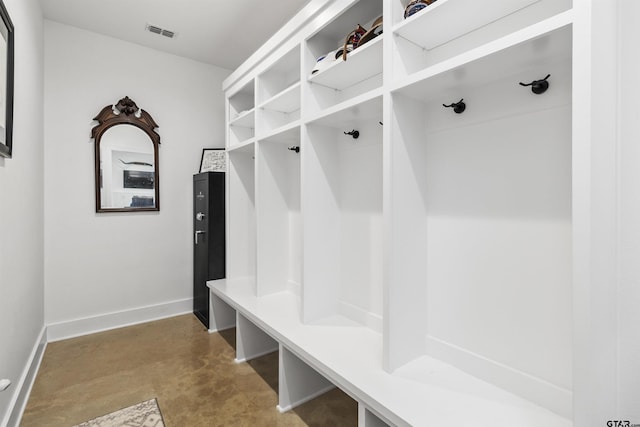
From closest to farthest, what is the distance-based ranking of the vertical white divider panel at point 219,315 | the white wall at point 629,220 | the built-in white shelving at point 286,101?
1. the white wall at point 629,220
2. the built-in white shelving at point 286,101
3. the vertical white divider panel at point 219,315

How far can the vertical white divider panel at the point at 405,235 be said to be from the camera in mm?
1464

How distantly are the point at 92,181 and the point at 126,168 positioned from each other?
31 centimetres

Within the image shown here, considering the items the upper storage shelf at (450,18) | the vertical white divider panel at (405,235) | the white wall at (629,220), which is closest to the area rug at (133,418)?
the vertical white divider panel at (405,235)

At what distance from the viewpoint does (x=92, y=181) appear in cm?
310

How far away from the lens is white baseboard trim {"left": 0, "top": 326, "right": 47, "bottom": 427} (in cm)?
176

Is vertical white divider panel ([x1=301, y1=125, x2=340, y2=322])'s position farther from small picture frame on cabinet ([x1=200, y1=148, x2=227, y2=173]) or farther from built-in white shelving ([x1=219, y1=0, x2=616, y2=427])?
small picture frame on cabinet ([x1=200, y1=148, x2=227, y2=173])

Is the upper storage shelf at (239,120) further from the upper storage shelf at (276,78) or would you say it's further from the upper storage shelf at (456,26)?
the upper storage shelf at (456,26)

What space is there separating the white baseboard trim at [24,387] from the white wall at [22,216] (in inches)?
0.6

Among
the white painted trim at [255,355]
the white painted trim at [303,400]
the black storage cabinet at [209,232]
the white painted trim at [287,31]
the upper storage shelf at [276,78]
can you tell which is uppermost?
the white painted trim at [287,31]

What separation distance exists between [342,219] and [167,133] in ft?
7.82

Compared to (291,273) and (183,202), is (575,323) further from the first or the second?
(183,202)

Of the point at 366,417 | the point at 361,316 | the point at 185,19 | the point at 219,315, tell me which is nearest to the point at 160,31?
the point at 185,19

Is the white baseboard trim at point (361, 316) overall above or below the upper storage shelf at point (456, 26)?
below

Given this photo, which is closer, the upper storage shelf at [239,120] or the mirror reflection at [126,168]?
the upper storage shelf at [239,120]
